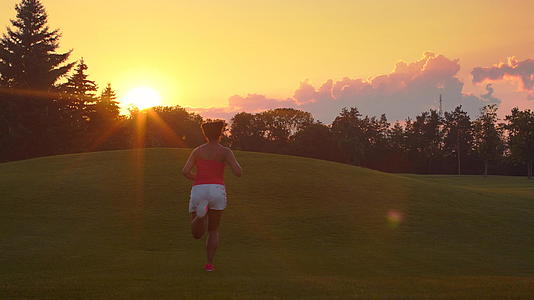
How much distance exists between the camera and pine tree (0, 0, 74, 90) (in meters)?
73.4

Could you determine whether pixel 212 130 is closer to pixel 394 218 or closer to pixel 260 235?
pixel 260 235

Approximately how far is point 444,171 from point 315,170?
97656 millimetres

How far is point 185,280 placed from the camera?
32.8 ft

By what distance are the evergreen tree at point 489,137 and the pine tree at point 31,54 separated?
80.2m

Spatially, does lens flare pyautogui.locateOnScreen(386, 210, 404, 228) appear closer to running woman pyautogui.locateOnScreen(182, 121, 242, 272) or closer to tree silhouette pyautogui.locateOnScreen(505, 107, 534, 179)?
running woman pyautogui.locateOnScreen(182, 121, 242, 272)

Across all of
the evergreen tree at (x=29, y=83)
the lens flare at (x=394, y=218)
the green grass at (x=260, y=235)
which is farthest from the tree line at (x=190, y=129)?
the lens flare at (x=394, y=218)

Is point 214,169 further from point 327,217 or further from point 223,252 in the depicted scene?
point 327,217

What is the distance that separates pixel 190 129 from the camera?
119 meters

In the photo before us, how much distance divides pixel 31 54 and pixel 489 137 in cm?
8627

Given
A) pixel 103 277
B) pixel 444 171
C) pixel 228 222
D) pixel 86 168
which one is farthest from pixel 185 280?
pixel 444 171

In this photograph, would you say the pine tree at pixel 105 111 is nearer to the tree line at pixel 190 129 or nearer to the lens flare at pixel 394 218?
the tree line at pixel 190 129

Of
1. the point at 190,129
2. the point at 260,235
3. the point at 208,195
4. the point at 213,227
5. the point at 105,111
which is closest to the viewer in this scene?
the point at 208,195

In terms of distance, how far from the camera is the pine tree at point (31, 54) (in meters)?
73.4

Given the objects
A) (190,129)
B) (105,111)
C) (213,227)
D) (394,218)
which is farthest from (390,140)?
(213,227)
